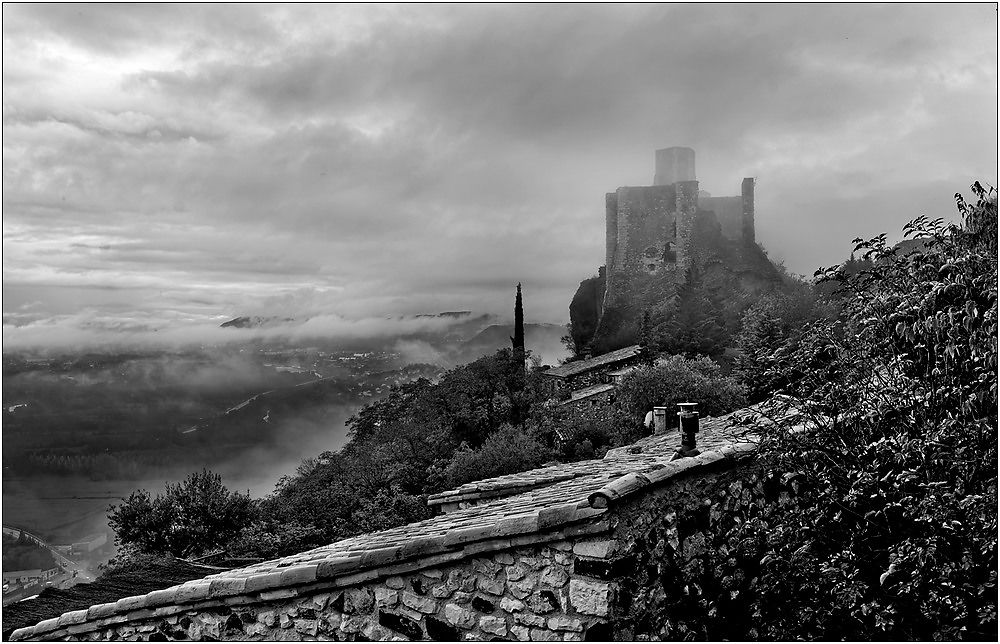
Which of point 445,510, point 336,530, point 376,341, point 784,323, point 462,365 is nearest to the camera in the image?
point 445,510

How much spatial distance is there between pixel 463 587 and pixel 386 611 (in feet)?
2.00

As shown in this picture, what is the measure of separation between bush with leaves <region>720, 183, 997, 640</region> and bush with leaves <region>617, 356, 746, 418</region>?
13.0 meters

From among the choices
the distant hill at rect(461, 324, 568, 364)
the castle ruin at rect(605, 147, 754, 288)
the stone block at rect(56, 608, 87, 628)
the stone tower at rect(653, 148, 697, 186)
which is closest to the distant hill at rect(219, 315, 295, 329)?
the distant hill at rect(461, 324, 568, 364)

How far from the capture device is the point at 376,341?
148ft

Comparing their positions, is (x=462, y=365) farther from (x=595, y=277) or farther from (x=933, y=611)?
(x=595, y=277)

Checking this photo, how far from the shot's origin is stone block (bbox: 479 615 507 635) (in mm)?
4730

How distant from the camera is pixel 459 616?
483 centimetres

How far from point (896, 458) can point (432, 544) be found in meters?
2.89

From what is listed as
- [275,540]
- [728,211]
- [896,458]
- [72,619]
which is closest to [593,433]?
[275,540]

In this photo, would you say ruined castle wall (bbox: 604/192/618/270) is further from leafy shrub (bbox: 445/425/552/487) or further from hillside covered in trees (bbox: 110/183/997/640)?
hillside covered in trees (bbox: 110/183/997/640)

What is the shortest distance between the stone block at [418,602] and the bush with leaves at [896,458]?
7.12 ft

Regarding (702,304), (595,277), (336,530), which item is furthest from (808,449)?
(595,277)

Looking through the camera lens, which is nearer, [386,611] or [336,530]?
[386,611]

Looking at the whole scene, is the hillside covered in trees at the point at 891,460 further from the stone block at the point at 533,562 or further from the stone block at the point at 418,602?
the stone block at the point at 418,602
